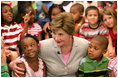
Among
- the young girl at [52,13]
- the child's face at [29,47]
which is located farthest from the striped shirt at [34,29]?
the child's face at [29,47]

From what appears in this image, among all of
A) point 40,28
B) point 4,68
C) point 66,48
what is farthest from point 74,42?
point 40,28

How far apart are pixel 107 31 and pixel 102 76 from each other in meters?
0.91

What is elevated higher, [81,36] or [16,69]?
[81,36]

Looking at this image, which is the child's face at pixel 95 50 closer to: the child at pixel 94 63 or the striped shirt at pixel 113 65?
the child at pixel 94 63

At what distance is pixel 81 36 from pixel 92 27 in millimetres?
204

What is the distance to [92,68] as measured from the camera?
2119mm

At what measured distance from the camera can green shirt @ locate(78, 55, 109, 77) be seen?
6.93 ft

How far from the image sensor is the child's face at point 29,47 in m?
2.09

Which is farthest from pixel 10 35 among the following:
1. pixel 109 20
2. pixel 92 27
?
pixel 109 20

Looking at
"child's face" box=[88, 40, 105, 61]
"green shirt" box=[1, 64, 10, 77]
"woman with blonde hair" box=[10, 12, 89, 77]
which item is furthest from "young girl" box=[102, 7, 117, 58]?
"green shirt" box=[1, 64, 10, 77]

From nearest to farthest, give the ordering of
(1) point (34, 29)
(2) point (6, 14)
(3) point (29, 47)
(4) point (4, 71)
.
Result: (4) point (4, 71)
(3) point (29, 47)
(2) point (6, 14)
(1) point (34, 29)

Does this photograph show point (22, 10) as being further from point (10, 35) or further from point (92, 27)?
point (92, 27)

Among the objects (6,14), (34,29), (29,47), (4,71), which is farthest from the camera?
(34,29)

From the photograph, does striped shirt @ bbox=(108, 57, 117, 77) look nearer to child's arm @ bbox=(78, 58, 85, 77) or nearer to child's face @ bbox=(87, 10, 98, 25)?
child's arm @ bbox=(78, 58, 85, 77)
